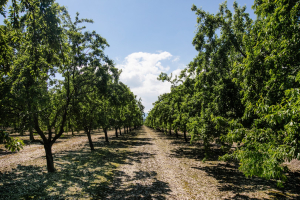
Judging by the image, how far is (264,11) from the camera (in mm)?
8703

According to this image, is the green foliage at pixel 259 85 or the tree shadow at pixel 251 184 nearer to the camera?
the green foliage at pixel 259 85

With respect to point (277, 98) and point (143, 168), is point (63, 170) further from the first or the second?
point (277, 98)

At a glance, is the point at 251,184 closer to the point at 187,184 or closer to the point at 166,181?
the point at 187,184

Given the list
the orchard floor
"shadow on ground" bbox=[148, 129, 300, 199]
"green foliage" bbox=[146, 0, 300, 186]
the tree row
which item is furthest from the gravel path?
the tree row

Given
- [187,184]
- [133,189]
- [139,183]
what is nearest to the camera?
[133,189]

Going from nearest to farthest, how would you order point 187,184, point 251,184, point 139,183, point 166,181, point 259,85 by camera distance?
point 259,85 < point 251,184 < point 187,184 < point 139,183 < point 166,181

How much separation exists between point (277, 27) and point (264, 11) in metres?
1.97

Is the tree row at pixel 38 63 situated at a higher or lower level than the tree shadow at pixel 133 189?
higher

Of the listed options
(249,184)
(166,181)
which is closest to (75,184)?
(166,181)

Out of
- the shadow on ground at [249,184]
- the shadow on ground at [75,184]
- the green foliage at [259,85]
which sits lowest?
the shadow on ground at [249,184]

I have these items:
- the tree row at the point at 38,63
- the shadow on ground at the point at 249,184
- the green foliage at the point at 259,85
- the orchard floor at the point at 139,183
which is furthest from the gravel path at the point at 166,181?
the tree row at the point at 38,63

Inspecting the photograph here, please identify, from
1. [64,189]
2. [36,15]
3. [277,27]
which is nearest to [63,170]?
[64,189]

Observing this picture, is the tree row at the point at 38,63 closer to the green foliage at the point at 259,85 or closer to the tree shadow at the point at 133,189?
the tree shadow at the point at 133,189

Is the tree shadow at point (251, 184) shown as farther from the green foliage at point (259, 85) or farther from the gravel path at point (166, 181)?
the green foliage at point (259, 85)
